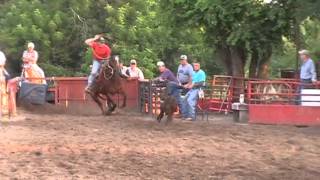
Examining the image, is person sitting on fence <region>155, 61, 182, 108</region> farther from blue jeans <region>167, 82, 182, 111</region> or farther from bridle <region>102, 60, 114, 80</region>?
bridle <region>102, 60, 114, 80</region>

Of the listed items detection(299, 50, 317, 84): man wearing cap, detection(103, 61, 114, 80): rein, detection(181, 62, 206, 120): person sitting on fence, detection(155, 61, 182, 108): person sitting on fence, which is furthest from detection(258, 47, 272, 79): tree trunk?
detection(103, 61, 114, 80): rein

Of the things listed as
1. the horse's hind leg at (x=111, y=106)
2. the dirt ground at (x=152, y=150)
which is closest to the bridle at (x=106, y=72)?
the horse's hind leg at (x=111, y=106)

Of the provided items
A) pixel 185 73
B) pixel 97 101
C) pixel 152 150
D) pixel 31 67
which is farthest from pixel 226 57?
pixel 152 150

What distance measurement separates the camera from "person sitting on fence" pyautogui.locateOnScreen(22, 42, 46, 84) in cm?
1909

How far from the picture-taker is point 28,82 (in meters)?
19.1

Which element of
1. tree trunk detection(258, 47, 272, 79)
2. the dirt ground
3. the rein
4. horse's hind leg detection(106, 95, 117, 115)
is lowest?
the dirt ground

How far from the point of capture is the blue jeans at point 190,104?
685 inches

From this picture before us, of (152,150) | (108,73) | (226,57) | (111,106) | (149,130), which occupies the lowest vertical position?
(152,150)

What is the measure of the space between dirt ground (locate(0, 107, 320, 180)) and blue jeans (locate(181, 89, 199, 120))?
1.22 metres

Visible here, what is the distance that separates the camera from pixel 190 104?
57.1 ft

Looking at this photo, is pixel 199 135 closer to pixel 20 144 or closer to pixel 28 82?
pixel 20 144

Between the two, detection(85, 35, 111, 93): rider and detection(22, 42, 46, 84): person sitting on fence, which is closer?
detection(85, 35, 111, 93): rider

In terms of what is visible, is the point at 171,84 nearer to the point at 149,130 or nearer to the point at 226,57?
the point at 149,130

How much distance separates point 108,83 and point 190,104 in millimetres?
2239
